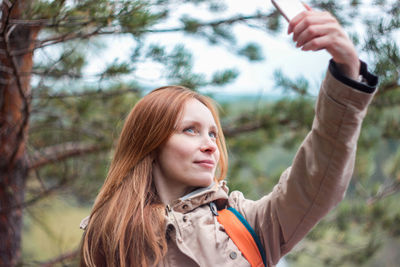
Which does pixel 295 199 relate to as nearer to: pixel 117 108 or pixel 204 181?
pixel 204 181

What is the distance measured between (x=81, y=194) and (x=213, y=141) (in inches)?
66.1

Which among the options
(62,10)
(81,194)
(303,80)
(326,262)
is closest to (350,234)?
(326,262)

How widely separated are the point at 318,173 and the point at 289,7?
266 millimetres

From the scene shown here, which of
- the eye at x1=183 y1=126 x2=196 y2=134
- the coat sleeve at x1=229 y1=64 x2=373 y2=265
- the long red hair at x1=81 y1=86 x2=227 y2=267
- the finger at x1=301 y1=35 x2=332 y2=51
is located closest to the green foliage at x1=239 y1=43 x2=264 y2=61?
the long red hair at x1=81 y1=86 x2=227 y2=267

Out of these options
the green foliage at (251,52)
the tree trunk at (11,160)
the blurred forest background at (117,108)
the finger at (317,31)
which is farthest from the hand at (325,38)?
the green foliage at (251,52)

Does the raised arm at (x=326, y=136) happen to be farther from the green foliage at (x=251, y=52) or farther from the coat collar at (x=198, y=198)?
the green foliage at (x=251, y=52)

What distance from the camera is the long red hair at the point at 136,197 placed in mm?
783

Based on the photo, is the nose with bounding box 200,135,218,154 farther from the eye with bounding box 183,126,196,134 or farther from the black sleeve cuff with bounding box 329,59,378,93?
the black sleeve cuff with bounding box 329,59,378,93

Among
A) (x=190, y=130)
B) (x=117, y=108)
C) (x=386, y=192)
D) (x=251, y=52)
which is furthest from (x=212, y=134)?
(x=386, y=192)

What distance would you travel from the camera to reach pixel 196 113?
88 centimetres

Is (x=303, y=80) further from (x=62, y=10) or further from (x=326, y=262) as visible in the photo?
(x=326, y=262)

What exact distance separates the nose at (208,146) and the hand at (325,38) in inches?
12.5

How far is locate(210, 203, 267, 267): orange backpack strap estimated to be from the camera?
2.41 ft

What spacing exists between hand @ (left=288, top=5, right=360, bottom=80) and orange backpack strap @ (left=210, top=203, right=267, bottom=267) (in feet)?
1.14
